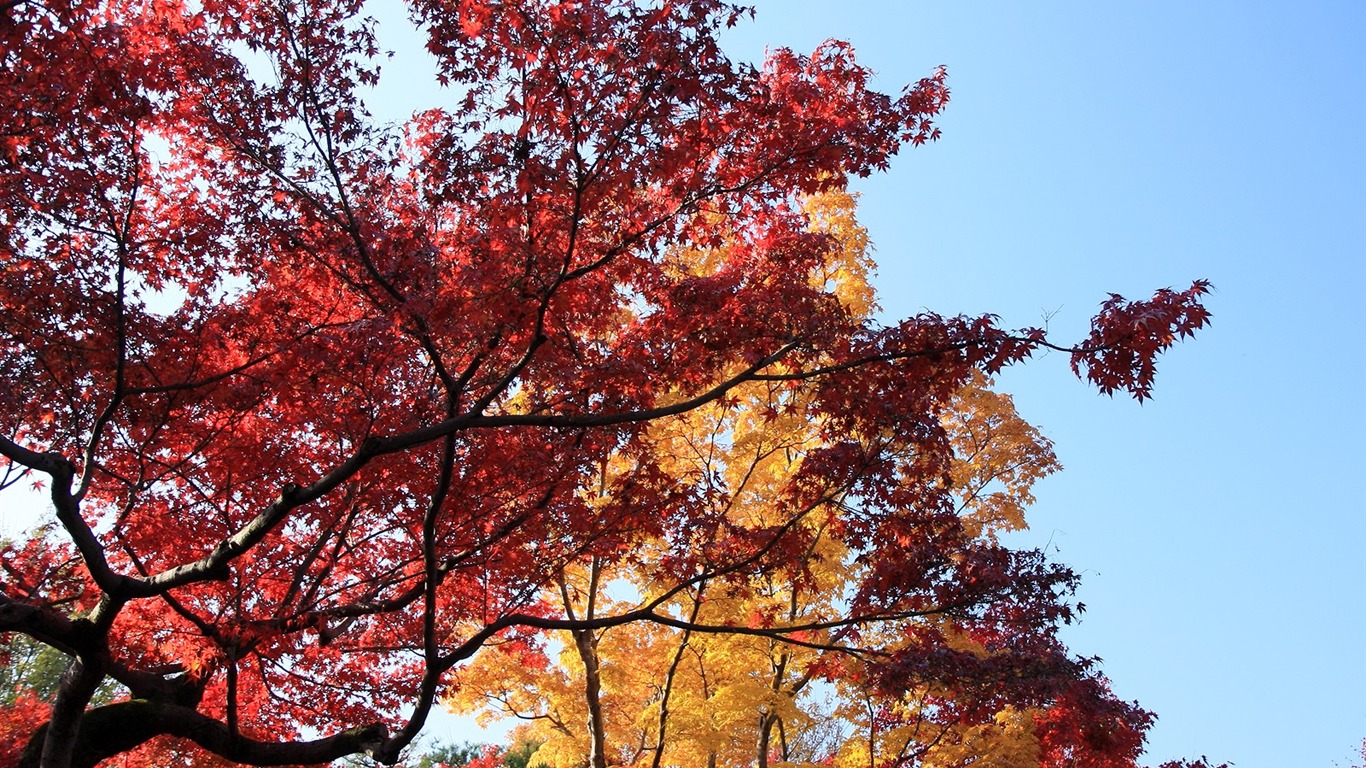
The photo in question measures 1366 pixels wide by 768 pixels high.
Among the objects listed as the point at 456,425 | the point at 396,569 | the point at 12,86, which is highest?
the point at 12,86

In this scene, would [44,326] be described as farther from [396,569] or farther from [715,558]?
[715,558]

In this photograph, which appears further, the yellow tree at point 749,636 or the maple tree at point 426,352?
the yellow tree at point 749,636

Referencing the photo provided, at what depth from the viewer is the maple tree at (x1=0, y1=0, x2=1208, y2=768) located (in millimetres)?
7012

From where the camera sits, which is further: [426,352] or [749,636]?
[749,636]

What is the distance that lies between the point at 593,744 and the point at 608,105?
9.63 metres

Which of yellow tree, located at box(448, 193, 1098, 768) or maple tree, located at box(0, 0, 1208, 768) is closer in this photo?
maple tree, located at box(0, 0, 1208, 768)

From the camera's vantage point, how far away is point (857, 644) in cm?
1348

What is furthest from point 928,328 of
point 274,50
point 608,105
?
point 274,50

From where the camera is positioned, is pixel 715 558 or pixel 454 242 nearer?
pixel 454 242

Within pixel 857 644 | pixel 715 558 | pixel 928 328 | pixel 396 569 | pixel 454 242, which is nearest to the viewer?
pixel 928 328

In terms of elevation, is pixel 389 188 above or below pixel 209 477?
above

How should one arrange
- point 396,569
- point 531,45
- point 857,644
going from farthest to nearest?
1. point 857,644
2. point 396,569
3. point 531,45

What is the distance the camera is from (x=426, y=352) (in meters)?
8.49

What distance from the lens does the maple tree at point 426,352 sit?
7.01 metres
